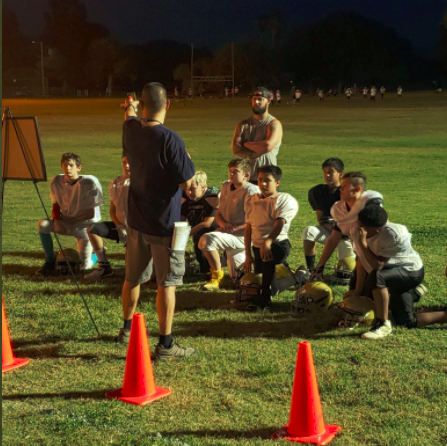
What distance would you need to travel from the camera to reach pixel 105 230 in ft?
28.4

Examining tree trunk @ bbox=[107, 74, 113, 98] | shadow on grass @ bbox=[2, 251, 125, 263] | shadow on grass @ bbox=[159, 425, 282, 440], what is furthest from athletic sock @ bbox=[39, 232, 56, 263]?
tree trunk @ bbox=[107, 74, 113, 98]

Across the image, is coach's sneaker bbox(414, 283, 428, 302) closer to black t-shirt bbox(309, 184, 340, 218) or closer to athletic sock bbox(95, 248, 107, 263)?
black t-shirt bbox(309, 184, 340, 218)

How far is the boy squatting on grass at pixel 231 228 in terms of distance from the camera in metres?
7.86

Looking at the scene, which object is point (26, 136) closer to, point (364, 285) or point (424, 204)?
point (364, 285)

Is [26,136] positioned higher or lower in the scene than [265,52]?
lower

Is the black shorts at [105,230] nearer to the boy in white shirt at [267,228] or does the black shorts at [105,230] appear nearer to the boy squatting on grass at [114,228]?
the boy squatting on grass at [114,228]

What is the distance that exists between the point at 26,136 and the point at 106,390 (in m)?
2.33

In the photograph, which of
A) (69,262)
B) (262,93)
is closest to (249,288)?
(69,262)

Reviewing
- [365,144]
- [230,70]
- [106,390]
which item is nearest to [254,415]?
[106,390]

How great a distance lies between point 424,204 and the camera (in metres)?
13.8

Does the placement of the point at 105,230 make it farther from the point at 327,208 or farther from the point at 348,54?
the point at 348,54

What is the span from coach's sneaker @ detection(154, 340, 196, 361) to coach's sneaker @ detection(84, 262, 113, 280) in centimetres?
299

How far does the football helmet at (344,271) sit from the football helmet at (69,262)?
3.23 meters

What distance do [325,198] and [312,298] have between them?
182cm
